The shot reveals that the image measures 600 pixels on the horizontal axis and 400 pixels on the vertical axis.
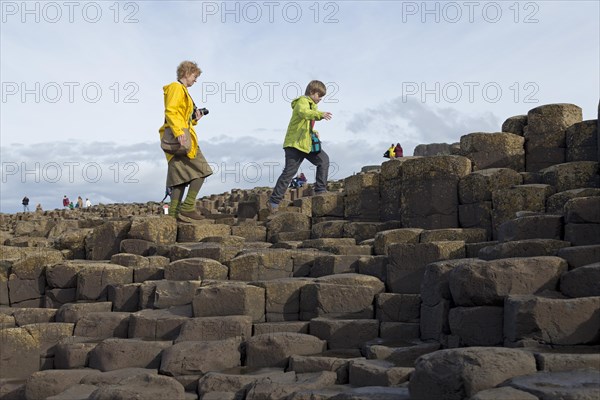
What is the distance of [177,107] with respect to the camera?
11586 millimetres

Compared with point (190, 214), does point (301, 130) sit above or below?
above

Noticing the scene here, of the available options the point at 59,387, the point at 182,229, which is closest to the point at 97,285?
the point at 182,229

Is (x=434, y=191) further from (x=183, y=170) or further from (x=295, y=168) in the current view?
(x=183, y=170)

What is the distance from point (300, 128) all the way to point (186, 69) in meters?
2.50

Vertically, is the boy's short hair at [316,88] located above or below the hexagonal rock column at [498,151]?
above

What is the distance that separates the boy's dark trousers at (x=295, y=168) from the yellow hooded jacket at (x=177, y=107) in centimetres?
215

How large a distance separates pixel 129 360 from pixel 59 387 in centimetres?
81

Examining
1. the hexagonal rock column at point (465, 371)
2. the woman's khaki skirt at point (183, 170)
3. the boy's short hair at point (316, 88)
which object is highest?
the boy's short hair at point (316, 88)

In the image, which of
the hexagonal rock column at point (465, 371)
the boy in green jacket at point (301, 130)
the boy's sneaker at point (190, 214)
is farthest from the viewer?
the boy in green jacket at point (301, 130)

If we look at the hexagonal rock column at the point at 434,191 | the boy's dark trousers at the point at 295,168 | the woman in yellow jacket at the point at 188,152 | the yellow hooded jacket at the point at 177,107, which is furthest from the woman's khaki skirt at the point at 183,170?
the hexagonal rock column at the point at 434,191

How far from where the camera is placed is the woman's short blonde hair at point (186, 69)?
→ 1172cm

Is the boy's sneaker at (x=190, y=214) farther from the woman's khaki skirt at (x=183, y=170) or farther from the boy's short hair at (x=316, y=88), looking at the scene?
the boy's short hair at (x=316, y=88)

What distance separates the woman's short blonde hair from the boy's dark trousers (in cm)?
243

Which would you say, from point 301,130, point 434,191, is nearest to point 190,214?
point 301,130
